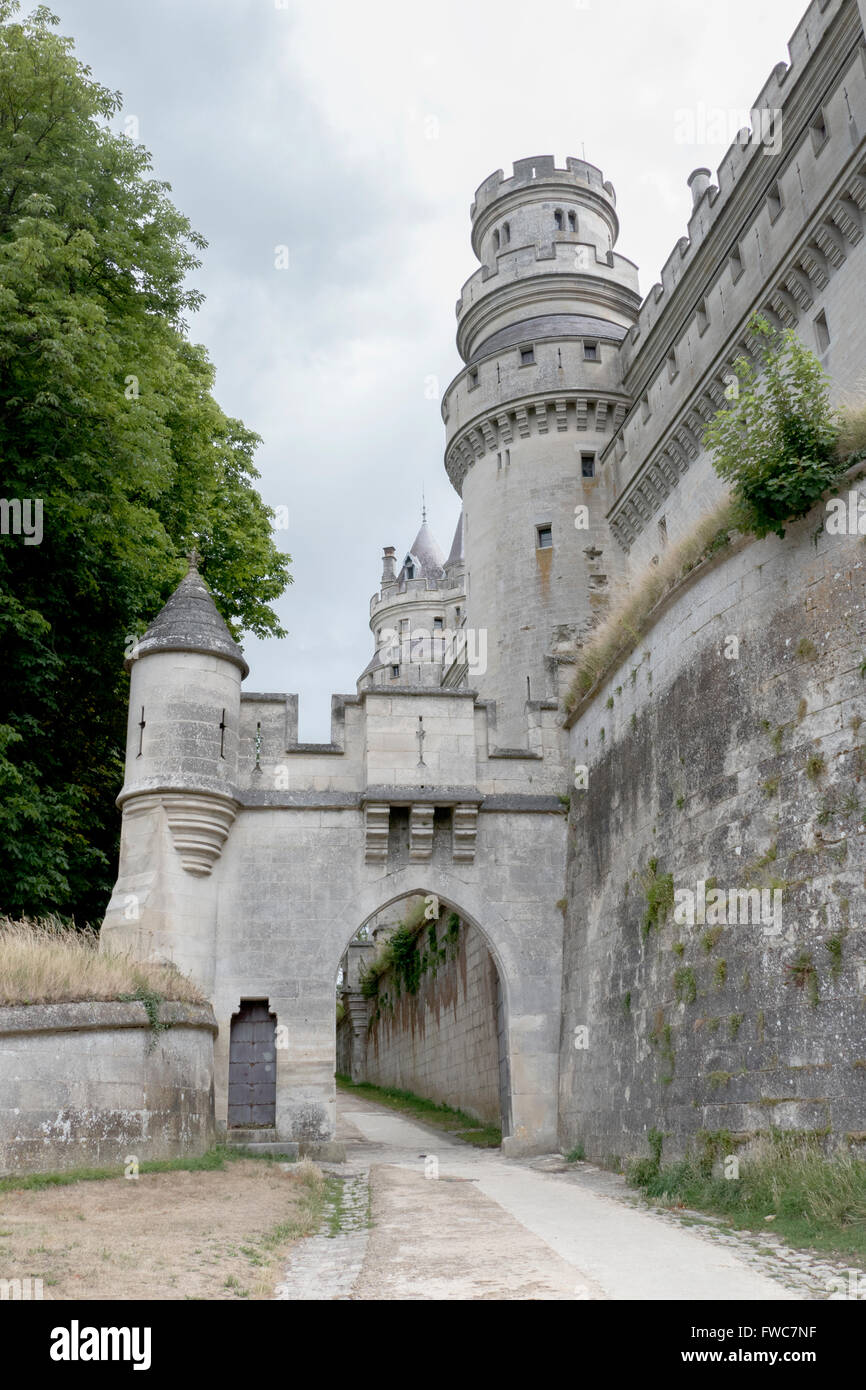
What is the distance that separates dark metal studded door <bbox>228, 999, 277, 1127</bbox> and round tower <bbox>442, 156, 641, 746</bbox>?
10.2 m

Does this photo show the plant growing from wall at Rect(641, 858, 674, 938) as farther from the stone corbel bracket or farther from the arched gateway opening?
the stone corbel bracket

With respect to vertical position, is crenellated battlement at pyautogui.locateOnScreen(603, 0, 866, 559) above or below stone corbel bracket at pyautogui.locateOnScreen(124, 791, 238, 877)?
above

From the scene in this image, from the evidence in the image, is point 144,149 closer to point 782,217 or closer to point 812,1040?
point 782,217

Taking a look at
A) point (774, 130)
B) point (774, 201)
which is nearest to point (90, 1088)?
point (774, 201)


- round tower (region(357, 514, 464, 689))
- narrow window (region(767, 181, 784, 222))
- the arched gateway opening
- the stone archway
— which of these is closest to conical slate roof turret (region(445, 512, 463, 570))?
round tower (region(357, 514, 464, 689))

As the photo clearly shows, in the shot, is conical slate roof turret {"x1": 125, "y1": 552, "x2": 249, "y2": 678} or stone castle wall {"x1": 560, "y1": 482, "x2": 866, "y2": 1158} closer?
stone castle wall {"x1": 560, "y1": 482, "x2": 866, "y2": 1158}

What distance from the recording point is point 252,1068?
1433 cm

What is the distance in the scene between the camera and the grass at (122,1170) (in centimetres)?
917

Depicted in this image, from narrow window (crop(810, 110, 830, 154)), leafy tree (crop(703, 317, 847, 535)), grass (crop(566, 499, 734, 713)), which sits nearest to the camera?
leafy tree (crop(703, 317, 847, 535))

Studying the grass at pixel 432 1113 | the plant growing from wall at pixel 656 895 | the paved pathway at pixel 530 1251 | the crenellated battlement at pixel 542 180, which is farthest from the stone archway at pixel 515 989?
the crenellated battlement at pixel 542 180

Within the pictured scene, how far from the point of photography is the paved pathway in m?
5.89

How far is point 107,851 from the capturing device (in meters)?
18.1

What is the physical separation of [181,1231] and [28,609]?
1050cm

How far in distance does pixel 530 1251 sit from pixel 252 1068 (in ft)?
26.0
